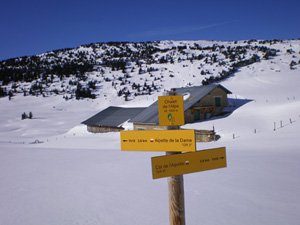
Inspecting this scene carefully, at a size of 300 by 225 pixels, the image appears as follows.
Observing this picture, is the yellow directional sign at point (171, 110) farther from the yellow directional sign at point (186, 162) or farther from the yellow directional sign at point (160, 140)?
the yellow directional sign at point (186, 162)

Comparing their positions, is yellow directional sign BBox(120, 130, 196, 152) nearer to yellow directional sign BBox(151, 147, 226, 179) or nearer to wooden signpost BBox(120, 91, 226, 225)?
wooden signpost BBox(120, 91, 226, 225)

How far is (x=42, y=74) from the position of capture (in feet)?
310

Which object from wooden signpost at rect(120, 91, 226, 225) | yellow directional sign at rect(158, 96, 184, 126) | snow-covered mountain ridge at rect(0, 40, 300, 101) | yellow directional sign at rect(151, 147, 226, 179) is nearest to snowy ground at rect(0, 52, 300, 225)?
wooden signpost at rect(120, 91, 226, 225)

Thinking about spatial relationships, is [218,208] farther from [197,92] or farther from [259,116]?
[197,92]

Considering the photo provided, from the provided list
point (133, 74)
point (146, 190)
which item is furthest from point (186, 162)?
point (133, 74)

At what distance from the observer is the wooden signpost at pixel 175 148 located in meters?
3.85

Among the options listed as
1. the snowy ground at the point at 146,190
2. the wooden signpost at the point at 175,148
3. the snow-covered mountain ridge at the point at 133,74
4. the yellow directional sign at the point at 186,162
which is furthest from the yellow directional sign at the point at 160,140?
the snow-covered mountain ridge at the point at 133,74

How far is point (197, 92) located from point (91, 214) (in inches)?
1167

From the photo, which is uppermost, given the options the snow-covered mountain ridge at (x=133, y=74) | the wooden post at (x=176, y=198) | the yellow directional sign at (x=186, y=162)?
the snow-covered mountain ridge at (x=133, y=74)

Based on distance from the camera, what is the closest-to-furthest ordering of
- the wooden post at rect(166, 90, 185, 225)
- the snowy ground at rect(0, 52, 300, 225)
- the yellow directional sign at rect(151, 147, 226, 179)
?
the yellow directional sign at rect(151, 147, 226, 179)
the wooden post at rect(166, 90, 185, 225)
the snowy ground at rect(0, 52, 300, 225)

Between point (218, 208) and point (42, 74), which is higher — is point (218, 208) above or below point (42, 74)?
below

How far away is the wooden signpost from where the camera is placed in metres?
3.85

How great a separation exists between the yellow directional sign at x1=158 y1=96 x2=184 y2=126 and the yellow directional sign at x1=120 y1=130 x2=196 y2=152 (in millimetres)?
163

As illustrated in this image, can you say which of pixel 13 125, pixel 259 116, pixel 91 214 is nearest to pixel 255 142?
pixel 259 116
